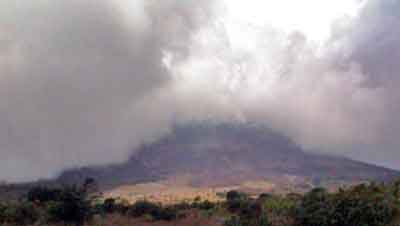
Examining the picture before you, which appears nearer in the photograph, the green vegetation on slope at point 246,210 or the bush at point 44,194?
the green vegetation on slope at point 246,210

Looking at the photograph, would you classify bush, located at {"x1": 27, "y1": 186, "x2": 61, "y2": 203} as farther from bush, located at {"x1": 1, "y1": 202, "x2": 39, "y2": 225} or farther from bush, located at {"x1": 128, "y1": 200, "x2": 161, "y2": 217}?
bush, located at {"x1": 128, "y1": 200, "x2": 161, "y2": 217}

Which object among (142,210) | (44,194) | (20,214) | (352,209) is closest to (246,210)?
(142,210)

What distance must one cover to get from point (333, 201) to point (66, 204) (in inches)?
1335

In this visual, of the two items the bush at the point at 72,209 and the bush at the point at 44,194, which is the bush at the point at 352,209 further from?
the bush at the point at 44,194

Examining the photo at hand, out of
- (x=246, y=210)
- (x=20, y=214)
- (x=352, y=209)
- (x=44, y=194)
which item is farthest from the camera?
(x=246, y=210)

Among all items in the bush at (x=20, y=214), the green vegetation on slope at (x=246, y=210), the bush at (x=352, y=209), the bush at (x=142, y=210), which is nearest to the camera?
the bush at (x=352, y=209)

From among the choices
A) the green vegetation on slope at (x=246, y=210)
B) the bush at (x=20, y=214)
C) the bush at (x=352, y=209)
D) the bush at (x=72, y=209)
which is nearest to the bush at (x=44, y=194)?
the green vegetation on slope at (x=246, y=210)

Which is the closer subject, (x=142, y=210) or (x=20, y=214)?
(x=20, y=214)

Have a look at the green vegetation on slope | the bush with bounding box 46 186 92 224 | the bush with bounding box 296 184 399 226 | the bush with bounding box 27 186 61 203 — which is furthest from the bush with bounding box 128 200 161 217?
the bush with bounding box 296 184 399 226

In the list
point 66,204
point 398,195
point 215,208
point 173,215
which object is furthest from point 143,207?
point 398,195

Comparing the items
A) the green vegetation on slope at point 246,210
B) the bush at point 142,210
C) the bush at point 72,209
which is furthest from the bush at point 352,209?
the bush at point 142,210

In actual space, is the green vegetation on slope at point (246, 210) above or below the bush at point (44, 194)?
below

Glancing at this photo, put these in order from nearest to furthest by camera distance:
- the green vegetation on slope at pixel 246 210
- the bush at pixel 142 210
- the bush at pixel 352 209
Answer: the bush at pixel 352 209 < the green vegetation on slope at pixel 246 210 < the bush at pixel 142 210

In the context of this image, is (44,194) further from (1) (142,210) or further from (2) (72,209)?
(1) (142,210)
